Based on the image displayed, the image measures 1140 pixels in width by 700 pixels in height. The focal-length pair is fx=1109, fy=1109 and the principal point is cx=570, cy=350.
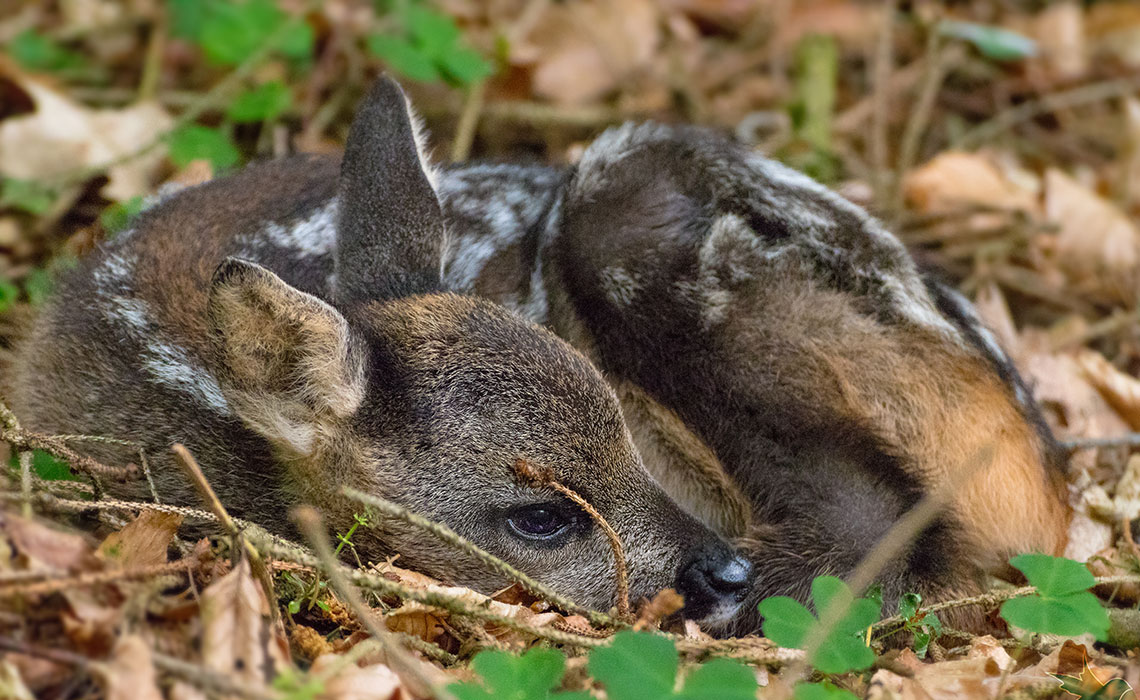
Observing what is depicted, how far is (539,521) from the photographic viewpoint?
363 cm

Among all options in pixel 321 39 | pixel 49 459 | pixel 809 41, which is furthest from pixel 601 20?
pixel 49 459

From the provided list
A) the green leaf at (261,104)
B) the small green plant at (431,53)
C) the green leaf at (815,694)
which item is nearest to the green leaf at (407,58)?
the small green plant at (431,53)

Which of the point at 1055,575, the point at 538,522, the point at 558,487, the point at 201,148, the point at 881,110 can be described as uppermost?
the point at 201,148

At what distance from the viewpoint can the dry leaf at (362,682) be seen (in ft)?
8.35

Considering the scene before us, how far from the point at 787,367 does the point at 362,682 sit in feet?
6.41

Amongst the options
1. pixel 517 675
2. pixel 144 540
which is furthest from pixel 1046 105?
pixel 144 540

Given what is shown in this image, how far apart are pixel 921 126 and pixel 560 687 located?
516cm

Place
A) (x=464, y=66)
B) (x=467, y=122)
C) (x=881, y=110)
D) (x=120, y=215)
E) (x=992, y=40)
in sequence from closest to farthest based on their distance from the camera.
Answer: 1. (x=120, y=215)
2. (x=464, y=66)
3. (x=467, y=122)
4. (x=881, y=110)
5. (x=992, y=40)

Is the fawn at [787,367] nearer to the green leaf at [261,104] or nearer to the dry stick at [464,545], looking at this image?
the dry stick at [464,545]

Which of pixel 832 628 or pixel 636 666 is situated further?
pixel 832 628

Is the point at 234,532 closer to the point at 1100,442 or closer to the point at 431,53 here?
the point at 1100,442

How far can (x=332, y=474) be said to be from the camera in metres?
3.58

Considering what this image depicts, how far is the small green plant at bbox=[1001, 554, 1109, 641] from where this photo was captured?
290 centimetres

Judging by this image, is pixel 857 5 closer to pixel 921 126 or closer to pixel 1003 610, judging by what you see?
pixel 921 126
